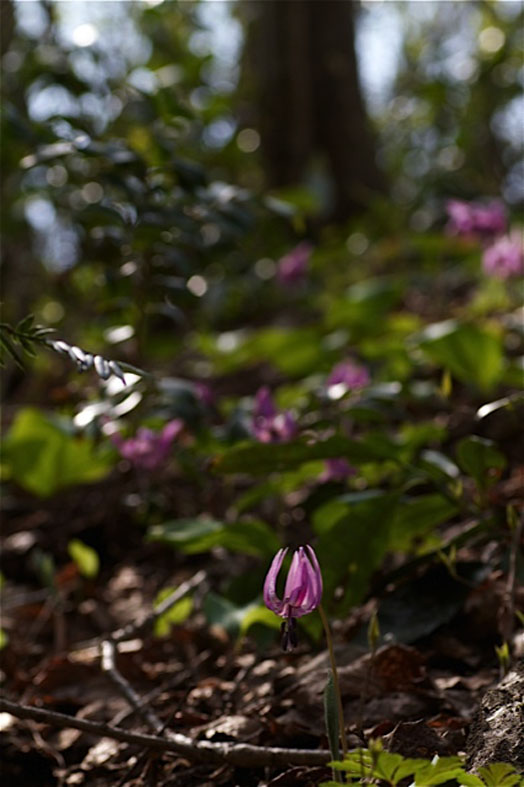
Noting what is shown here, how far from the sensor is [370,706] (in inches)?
55.6

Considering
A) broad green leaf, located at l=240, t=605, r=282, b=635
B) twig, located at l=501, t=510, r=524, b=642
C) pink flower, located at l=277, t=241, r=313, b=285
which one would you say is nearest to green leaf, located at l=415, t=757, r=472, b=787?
twig, located at l=501, t=510, r=524, b=642

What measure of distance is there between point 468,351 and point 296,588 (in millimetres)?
1637

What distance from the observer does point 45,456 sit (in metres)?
2.80

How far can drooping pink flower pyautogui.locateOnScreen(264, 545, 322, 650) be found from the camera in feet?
3.29

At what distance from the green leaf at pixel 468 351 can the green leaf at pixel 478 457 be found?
2.70 ft

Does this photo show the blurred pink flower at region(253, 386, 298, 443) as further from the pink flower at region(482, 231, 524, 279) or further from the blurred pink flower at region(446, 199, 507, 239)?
the blurred pink flower at region(446, 199, 507, 239)

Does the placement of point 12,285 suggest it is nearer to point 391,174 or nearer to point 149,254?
point 149,254

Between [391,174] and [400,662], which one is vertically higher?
[400,662]

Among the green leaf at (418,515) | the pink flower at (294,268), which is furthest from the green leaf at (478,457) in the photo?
the pink flower at (294,268)

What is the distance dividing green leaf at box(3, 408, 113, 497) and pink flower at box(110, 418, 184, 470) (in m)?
0.44

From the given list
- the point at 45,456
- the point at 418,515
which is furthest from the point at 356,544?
the point at 45,456

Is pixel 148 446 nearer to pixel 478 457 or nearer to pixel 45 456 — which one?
pixel 45 456

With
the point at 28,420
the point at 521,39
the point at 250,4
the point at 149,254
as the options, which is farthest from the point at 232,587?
the point at 521,39

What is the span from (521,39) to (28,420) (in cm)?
558
